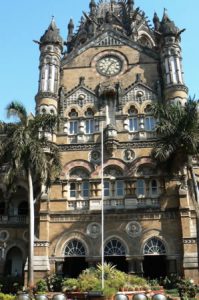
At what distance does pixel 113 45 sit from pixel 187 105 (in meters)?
14.3

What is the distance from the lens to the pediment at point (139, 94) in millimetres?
34250

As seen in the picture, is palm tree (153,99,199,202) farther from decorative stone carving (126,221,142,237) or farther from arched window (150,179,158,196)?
decorative stone carving (126,221,142,237)

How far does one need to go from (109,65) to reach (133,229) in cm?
1656

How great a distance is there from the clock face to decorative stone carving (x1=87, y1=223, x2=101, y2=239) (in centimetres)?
1502

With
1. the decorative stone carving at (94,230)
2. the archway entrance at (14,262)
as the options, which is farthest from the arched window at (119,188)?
the archway entrance at (14,262)

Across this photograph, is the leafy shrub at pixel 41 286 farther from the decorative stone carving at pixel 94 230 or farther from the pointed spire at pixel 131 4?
the pointed spire at pixel 131 4

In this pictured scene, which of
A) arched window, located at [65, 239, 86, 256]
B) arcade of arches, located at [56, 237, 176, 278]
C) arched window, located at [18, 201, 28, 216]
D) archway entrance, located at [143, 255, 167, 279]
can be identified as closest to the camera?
arcade of arches, located at [56, 237, 176, 278]

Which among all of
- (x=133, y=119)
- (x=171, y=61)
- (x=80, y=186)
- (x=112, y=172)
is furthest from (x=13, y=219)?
(x=171, y=61)

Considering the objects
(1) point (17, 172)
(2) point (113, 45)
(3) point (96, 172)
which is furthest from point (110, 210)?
(2) point (113, 45)

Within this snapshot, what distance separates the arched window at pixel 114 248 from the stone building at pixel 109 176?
2.9 inches

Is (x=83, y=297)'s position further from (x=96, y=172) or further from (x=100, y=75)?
(x=100, y=75)

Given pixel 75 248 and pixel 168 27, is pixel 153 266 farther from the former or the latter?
pixel 168 27

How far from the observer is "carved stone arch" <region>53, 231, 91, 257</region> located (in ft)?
93.6

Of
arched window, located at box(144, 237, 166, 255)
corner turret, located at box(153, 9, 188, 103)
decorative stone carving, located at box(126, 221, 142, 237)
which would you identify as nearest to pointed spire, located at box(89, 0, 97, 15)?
corner turret, located at box(153, 9, 188, 103)
